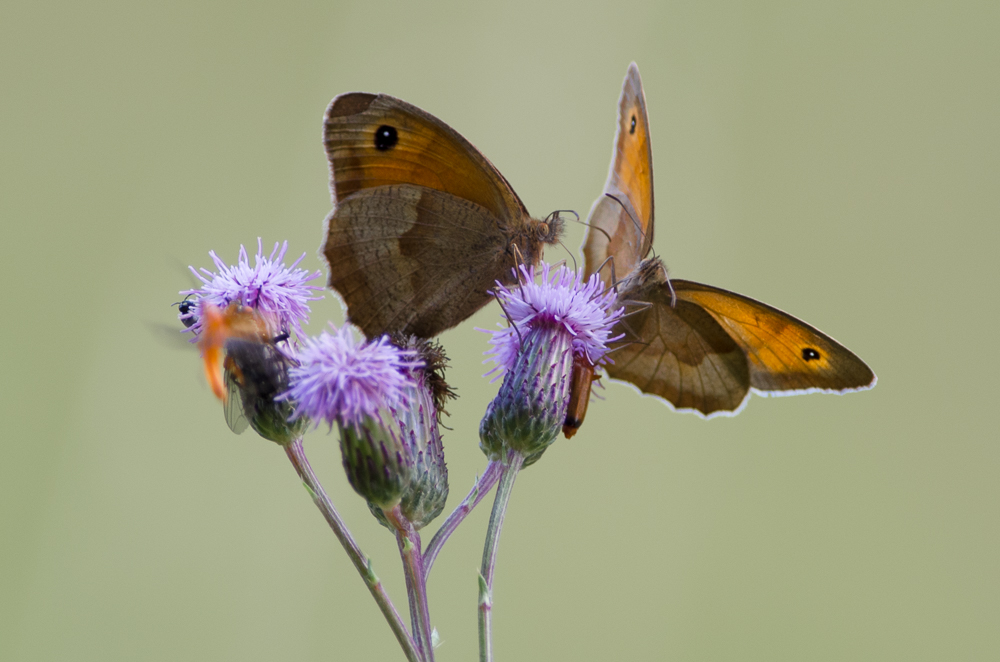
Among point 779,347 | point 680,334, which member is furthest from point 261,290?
point 779,347

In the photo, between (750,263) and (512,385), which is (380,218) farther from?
(750,263)

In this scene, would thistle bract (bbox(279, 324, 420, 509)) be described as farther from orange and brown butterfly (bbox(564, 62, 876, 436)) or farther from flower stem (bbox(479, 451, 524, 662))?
orange and brown butterfly (bbox(564, 62, 876, 436))

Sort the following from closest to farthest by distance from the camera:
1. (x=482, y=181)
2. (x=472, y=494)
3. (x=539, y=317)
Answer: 1. (x=472, y=494)
2. (x=539, y=317)
3. (x=482, y=181)

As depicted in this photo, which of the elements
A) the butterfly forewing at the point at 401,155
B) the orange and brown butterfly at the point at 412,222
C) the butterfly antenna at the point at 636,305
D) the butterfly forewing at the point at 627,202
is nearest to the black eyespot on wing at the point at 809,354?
the butterfly antenna at the point at 636,305

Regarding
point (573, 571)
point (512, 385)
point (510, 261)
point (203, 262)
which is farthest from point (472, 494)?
point (203, 262)

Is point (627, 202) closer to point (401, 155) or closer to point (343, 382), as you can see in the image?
point (401, 155)

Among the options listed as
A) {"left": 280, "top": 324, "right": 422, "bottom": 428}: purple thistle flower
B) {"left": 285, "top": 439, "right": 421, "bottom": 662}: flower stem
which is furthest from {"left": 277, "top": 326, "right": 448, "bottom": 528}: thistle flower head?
{"left": 285, "top": 439, "right": 421, "bottom": 662}: flower stem

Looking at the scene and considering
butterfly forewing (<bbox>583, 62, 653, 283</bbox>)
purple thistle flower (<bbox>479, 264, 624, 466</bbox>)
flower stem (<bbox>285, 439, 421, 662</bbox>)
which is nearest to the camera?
flower stem (<bbox>285, 439, 421, 662</bbox>)
